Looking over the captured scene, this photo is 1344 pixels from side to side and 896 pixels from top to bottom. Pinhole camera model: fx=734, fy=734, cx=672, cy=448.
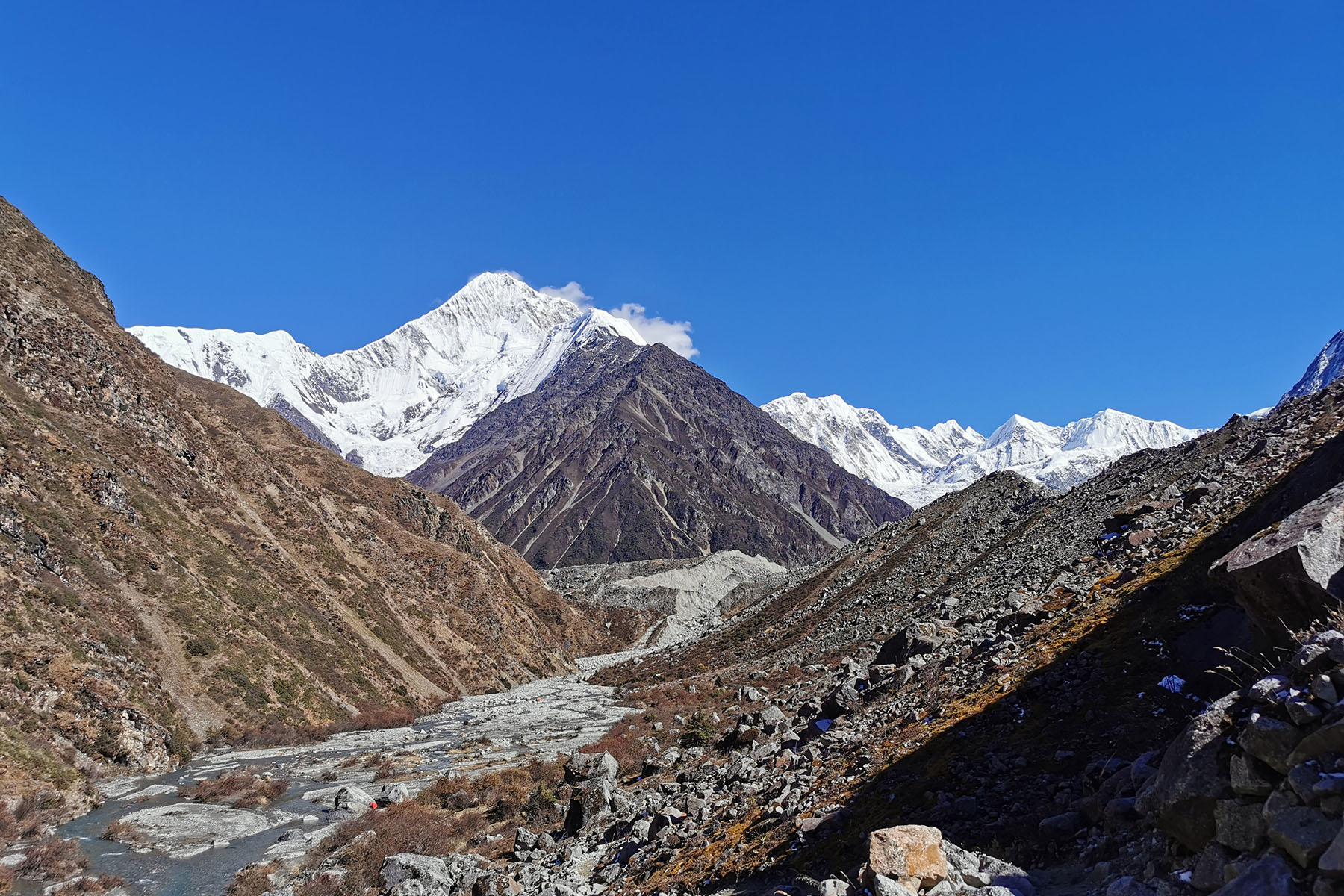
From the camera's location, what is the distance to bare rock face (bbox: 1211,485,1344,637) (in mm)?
8109

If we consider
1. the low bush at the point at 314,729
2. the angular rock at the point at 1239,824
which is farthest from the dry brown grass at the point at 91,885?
the angular rock at the point at 1239,824

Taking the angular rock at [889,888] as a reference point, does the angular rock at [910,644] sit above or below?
above

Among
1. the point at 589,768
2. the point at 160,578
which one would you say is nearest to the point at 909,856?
the point at 589,768

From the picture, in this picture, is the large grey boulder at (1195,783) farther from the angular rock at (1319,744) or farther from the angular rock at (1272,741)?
the angular rock at (1319,744)

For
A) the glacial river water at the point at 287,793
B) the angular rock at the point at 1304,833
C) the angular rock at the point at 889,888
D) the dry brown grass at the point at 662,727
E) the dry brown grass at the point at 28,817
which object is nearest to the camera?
the angular rock at the point at 1304,833

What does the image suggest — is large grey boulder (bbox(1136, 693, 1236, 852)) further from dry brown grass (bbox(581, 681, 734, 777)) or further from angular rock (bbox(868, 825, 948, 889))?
dry brown grass (bbox(581, 681, 734, 777))

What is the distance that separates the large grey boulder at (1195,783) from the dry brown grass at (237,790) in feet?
112

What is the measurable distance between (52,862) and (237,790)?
10218mm

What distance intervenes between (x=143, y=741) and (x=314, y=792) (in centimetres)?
1081

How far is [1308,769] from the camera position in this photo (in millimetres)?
5520

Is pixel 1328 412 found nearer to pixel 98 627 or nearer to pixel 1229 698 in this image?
pixel 1229 698

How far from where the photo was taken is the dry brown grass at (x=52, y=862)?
21.3m

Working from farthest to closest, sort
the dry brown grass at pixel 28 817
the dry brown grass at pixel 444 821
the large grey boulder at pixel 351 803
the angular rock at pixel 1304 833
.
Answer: the large grey boulder at pixel 351 803, the dry brown grass at pixel 28 817, the dry brown grass at pixel 444 821, the angular rock at pixel 1304 833

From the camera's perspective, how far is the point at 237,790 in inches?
1254
